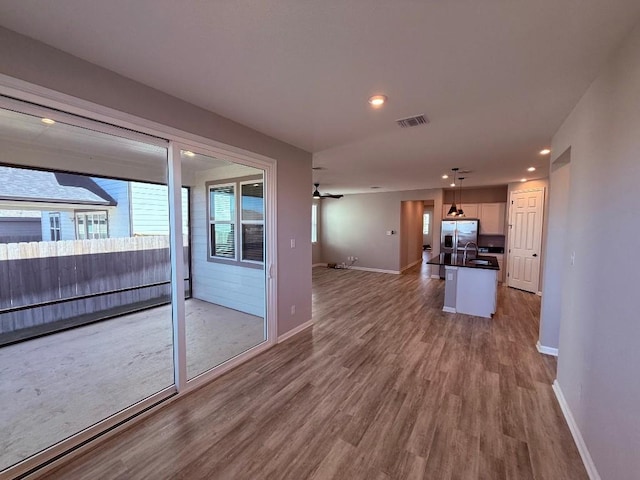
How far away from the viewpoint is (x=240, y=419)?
2131 millimetres

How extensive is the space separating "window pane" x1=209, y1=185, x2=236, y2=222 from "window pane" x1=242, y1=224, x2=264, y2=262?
440 mm

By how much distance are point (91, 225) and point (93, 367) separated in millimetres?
1526

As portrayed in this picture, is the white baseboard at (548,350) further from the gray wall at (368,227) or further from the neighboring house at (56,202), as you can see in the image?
the neighboring house at (56,202)

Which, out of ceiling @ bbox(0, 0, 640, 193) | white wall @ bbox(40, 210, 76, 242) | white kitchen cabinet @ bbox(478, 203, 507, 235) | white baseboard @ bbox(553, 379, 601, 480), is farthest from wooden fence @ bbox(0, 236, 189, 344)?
white kitchen cabinet @ bbox(478, 203, 507, 235)

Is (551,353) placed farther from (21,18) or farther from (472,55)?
(21,18)

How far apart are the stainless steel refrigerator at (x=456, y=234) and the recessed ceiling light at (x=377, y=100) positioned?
590 cm

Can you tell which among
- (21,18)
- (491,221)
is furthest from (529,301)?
(21,18)

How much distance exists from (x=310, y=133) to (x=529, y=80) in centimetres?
198

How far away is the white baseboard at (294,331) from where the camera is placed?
3.53 meters

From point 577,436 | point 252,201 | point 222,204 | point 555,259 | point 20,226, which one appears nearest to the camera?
point 577,436

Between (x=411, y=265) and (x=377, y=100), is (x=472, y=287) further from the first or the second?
(x=411, y=265)

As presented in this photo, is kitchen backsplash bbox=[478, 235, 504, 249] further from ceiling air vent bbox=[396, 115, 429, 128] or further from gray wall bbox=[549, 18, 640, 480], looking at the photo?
ceiling air vent bbox=[396, 115, 429, 128]

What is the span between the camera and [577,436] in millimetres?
1896

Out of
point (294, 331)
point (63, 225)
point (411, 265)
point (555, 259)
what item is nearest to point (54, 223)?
point (63, 225)
